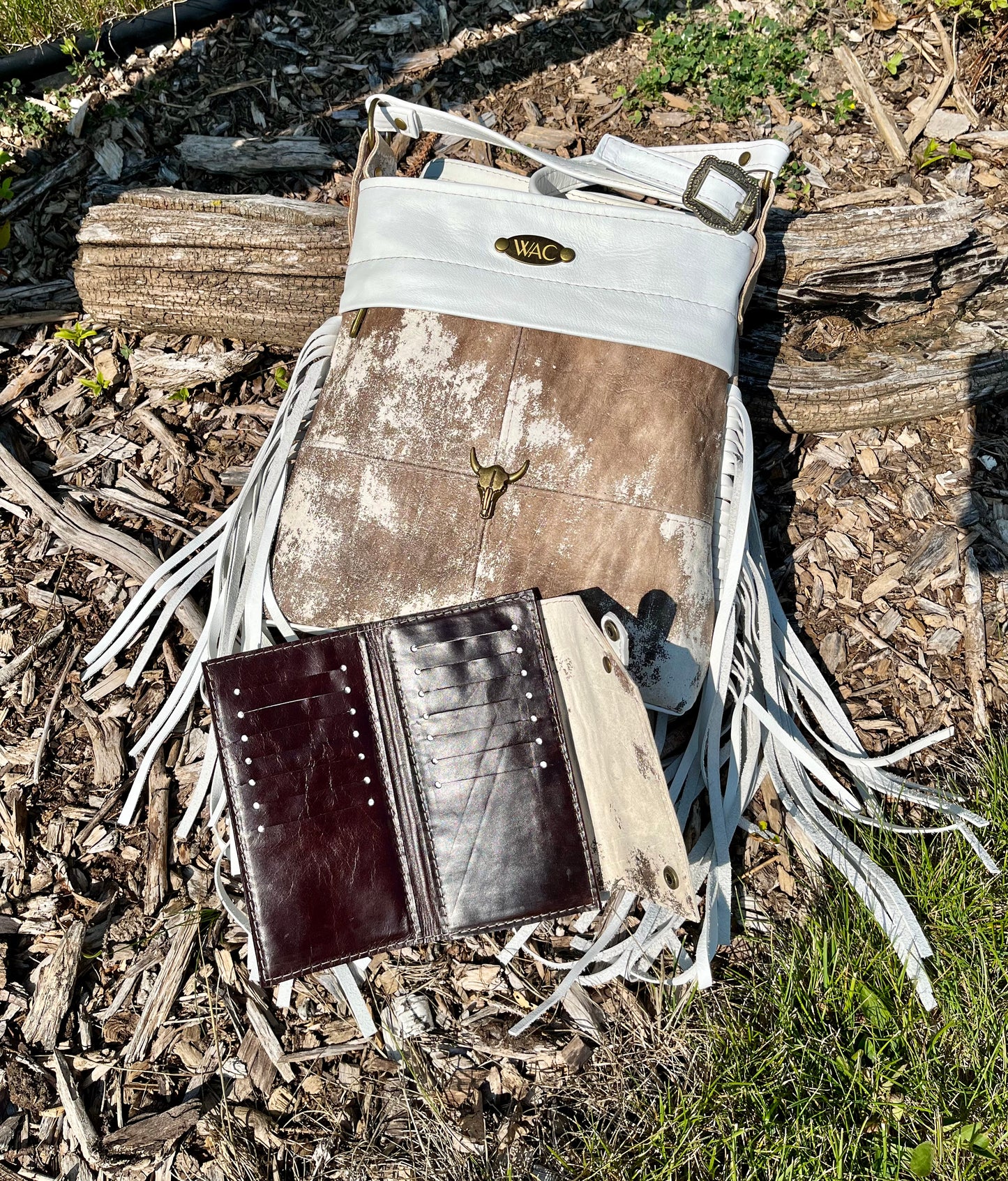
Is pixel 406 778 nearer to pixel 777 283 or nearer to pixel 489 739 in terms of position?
pixel 489 739

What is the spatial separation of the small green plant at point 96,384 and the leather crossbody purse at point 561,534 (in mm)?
877

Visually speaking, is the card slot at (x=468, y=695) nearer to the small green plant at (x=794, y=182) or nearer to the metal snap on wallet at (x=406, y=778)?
the metal snap on wallet at (x=406, y=778)

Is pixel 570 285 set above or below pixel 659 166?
below

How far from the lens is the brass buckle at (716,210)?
2.55 m

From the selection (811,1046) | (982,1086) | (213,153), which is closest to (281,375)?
(213,153)

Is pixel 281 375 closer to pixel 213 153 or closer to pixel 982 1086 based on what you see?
pixel 213 153

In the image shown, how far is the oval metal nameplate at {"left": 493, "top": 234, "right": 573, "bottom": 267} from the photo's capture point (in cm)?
251

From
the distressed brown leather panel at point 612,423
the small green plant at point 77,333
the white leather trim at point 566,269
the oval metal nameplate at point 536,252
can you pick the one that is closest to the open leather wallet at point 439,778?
the distressed brown leather panel at point 612,423

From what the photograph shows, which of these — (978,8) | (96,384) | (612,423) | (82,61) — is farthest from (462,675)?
(978,8)

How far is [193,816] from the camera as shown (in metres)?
2.56

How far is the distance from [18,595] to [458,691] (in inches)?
62.2

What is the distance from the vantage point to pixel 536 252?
2.51m

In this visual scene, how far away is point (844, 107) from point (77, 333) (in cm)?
300

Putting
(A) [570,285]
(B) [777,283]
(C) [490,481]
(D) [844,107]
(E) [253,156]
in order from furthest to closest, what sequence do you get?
(D) [844,107] → (E) [253,156] → (B) [777,283] → (A) [570,285] → (C) [490,481]
